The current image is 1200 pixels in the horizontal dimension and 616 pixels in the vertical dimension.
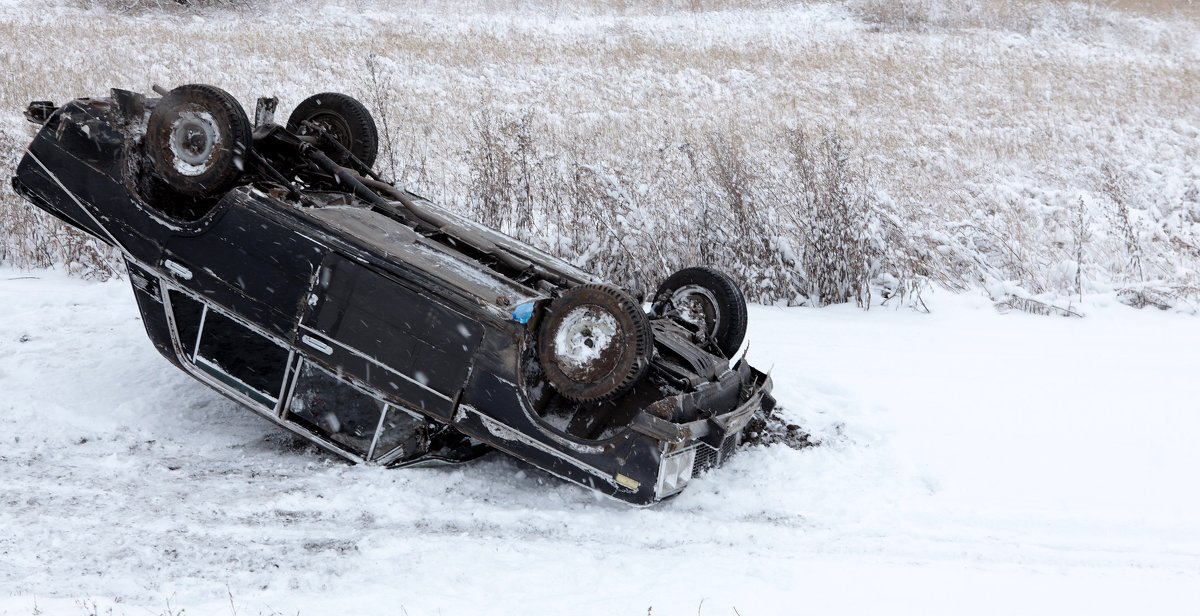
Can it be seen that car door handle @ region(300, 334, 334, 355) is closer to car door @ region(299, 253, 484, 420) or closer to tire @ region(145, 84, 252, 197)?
car door @ region(299, 253, 484, 420)

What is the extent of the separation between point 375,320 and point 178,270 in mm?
1310

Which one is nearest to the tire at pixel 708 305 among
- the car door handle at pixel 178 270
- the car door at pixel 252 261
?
the car door at pixel 252 261

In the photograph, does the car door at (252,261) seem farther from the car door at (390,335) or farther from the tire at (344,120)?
the tire at (344,120)

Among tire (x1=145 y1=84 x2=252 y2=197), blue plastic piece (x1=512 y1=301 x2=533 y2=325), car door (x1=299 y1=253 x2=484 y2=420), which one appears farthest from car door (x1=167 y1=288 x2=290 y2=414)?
blue plastic piece (x1=512 y1=301 x2=533 y2=325)

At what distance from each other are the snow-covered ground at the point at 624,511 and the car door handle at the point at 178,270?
1000 millimetres

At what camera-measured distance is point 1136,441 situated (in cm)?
566

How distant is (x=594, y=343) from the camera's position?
463 centimetres

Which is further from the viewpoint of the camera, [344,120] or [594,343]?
[344,120]

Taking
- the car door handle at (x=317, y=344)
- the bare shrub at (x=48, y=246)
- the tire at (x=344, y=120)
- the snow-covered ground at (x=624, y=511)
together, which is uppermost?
the tire at (x=344, y=120)

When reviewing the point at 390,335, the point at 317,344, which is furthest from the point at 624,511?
the point at 317,344

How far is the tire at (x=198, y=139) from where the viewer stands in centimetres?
511

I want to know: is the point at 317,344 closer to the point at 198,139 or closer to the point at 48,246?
the point at 198,139

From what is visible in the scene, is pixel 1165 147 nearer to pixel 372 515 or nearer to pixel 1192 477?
pixel 1192 477

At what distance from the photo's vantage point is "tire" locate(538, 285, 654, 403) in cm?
453
